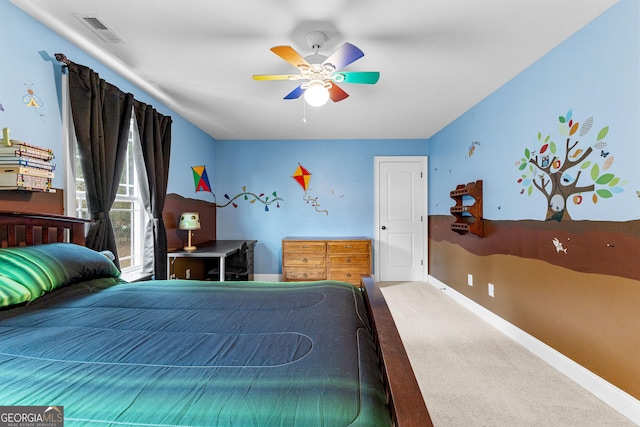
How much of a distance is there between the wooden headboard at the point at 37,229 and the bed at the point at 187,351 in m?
0.01

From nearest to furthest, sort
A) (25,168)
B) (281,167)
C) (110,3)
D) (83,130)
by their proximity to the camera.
Result: (25,168), (110,3), (83,130), (281,167)

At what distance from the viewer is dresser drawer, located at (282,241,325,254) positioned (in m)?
4.23

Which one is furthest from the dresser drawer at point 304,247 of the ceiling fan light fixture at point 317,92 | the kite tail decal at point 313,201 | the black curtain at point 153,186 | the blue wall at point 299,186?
the ceiling fan light fixture at point 317,92

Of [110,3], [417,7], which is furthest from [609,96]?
[110,3]

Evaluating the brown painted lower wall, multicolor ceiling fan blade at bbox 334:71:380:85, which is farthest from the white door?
multicolor ceiling fan blade at bbox 334:71:380:85

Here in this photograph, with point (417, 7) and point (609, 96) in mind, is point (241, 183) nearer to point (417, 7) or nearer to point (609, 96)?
point (417, 7)

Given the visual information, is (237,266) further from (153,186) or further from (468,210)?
(468,210)

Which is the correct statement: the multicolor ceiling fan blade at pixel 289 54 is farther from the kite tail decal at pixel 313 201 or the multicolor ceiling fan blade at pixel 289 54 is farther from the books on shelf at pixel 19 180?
the kite tail decal at pixel 313 201

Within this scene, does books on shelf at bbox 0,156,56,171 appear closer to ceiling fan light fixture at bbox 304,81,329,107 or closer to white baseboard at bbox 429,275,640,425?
ceiling fan light fixture at bbox 304,81,329,107

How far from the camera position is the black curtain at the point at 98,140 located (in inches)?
80.7

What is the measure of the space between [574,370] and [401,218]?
2.93 m

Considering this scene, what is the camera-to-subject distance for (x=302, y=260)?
13.9 ft

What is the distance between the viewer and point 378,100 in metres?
3.15

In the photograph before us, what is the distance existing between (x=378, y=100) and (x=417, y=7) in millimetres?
1399
